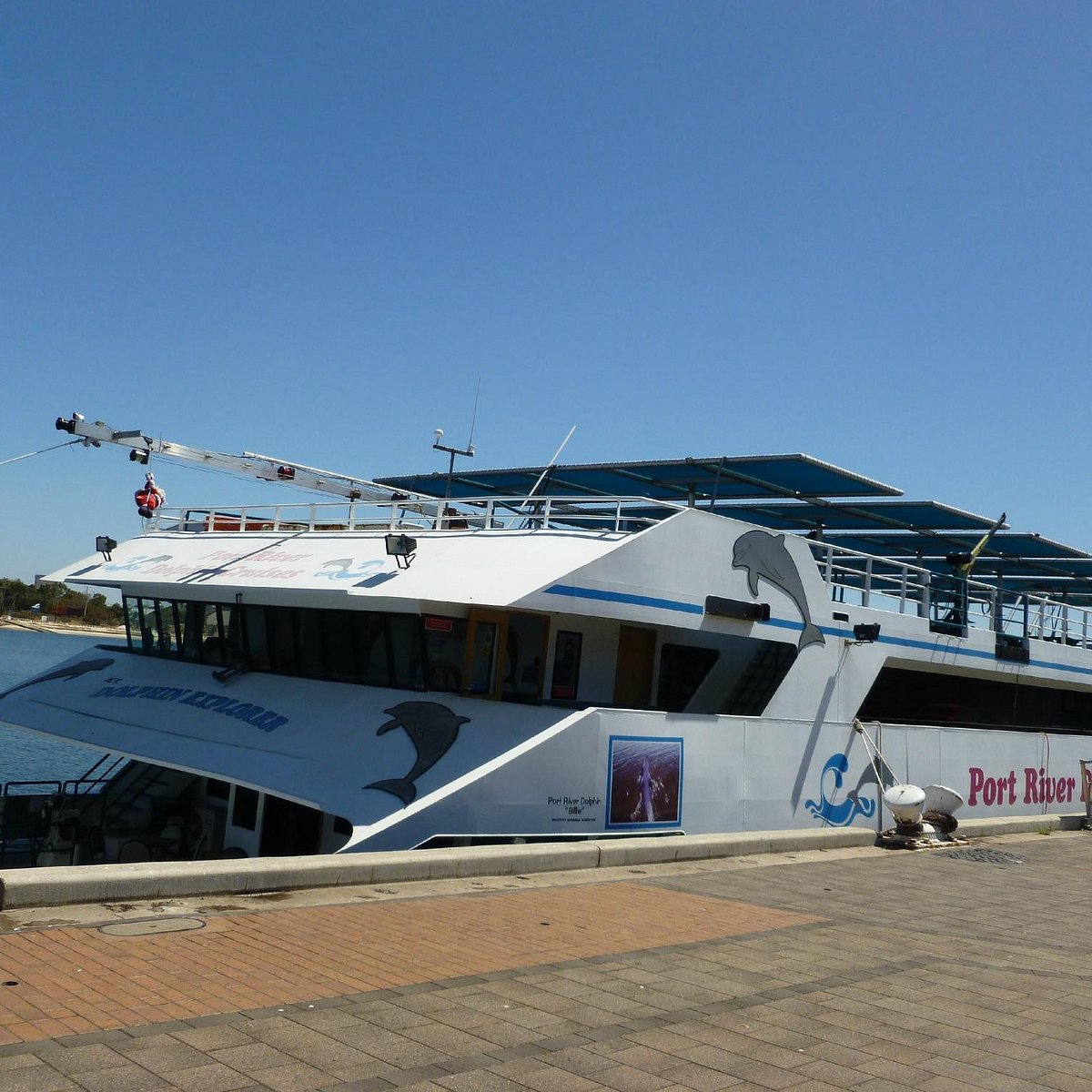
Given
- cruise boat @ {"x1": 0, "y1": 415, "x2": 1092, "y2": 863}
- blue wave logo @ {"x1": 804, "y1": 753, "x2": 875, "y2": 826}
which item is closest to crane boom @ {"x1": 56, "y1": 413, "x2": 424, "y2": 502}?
cruise boat @ {"x1": 0, "y1": 415, "x2": 1092, "y2": 863}

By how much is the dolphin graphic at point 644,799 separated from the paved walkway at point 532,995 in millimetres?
3570

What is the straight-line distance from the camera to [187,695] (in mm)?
16922

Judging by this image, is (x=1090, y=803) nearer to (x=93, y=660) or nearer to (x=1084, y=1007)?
(x=1084, y=1007)

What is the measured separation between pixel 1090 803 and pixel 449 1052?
58.3 feet

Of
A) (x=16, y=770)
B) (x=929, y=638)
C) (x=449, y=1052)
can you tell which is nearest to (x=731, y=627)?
(x=929, y=638)

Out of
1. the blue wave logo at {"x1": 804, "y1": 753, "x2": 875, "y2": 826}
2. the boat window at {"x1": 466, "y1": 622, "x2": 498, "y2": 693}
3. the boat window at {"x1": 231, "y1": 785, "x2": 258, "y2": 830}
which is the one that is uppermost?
the boat window at {"x1": 466, "y1": 622, "x2": 498, "y2": 693}

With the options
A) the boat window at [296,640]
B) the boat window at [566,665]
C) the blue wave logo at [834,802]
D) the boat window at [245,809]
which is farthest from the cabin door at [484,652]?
the blue wave logo at [834,802]

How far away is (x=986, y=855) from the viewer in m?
14.9

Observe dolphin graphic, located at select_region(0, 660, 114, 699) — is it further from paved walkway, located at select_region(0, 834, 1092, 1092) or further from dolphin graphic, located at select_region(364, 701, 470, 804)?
paved walkway, located at select_region(0, 834, 1092, 1092)

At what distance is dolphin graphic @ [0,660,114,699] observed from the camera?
64.3 ft

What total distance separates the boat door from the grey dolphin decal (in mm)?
3156

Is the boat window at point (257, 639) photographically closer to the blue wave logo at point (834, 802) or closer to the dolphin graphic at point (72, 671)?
the dolphin graphic at point (72, 671)

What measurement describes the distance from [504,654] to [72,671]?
31.4 feet

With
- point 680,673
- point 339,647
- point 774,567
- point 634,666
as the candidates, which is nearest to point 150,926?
point 339,647
